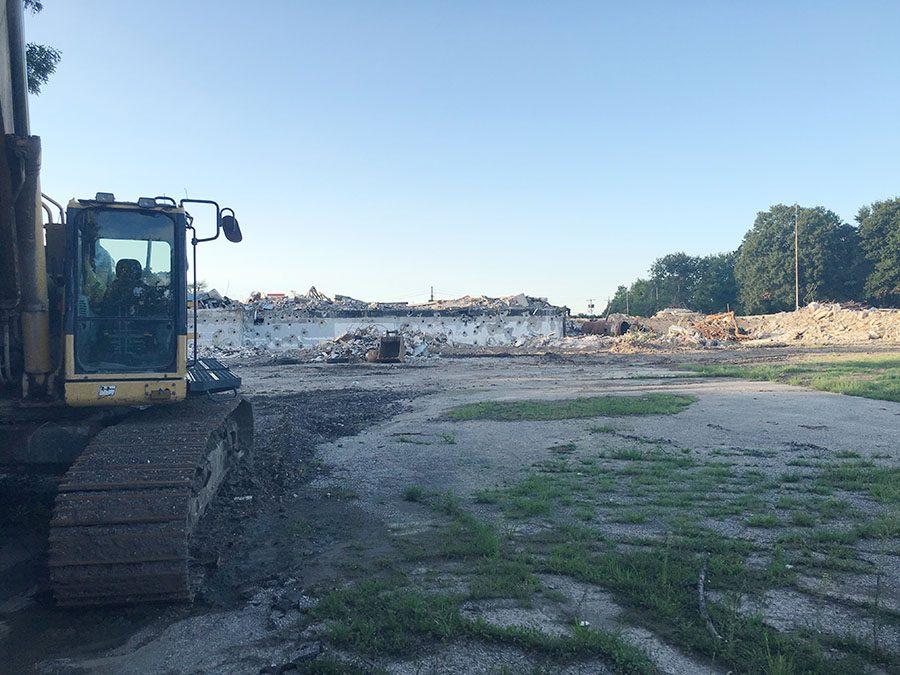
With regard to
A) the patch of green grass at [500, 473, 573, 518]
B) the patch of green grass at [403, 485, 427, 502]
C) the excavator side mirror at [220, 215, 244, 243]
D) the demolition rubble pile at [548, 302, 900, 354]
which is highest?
the excavator side mirror at [220, 215, 244, 243]

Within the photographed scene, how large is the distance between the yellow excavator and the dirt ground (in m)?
0.59

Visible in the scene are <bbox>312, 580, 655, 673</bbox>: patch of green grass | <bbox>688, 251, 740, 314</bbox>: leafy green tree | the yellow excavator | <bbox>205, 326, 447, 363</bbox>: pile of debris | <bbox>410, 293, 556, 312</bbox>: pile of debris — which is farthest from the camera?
<bbox>688, 251, 740, 314</bbox>: leafy green tree

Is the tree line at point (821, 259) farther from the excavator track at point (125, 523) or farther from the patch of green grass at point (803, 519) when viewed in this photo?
the excavator track at point (125, 523)

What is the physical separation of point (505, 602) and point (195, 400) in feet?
13.1

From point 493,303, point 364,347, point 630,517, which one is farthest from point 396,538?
point 493,303

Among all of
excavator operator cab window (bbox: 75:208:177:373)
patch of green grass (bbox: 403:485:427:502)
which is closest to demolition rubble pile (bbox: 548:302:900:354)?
patch of green grass (bbox: 403:485:427:502)

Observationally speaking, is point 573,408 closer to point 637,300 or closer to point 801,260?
point 801,260

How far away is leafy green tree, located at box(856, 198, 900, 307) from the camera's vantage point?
57287 mm

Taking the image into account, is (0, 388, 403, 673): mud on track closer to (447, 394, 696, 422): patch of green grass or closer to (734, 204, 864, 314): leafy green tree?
(447, 394, 696, 422): patch of green grass

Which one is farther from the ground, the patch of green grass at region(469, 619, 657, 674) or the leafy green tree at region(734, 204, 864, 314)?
the leafy green tree at region(734, 204, 864, 314)

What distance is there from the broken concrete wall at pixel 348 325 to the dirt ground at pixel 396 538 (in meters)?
27.7

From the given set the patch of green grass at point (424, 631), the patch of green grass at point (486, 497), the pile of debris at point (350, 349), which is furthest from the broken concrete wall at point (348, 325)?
the patch of green grass at point (424, 631)

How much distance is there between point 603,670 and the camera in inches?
142

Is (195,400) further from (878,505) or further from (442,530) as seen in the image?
(878,505)
